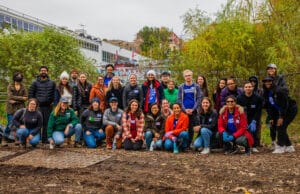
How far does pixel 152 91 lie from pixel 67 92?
197 centimetres

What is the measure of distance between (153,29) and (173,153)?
198ft

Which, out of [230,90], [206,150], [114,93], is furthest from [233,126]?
[114,93]

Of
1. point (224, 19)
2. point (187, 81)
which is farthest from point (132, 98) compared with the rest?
point (224, 19)

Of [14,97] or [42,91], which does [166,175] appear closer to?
[42,91]

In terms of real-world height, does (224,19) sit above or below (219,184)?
above

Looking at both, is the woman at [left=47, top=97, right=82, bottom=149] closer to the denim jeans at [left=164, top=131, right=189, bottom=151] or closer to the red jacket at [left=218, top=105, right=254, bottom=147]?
the denim jeans at [left=164, top=131, right=189, bottom=151]

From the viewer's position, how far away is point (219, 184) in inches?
231

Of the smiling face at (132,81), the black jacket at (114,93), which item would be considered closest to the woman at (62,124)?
the black jacket at (114,93)

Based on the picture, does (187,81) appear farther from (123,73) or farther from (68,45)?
(68,45)

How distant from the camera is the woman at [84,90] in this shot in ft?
32.5

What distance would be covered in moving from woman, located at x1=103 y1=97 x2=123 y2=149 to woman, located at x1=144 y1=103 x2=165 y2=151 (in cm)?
62

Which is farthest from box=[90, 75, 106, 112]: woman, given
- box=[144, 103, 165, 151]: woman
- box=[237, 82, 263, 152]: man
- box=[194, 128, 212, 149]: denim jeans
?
box=[237, 82, 263, 152]: man

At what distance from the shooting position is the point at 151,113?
31.0 feet

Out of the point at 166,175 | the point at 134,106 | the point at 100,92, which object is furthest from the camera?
the point at 100,92
